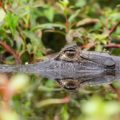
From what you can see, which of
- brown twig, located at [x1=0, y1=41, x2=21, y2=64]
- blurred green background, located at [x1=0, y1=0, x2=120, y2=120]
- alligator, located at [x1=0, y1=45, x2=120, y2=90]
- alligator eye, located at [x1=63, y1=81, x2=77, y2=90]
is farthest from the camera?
brown twig, located at [x1=0, y1=41, x2=21, y2=64]

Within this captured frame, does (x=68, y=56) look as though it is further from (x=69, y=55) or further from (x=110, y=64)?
(x=110, y=64)

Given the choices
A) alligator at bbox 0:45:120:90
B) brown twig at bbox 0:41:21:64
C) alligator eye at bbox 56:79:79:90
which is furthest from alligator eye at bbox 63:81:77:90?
brown twig at bbox 0:41:21:64

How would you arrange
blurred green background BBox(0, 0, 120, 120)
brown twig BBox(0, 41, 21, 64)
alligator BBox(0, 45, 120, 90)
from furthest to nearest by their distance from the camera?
brown twig BBox(0, 41, 21, 64) < alligator BBox(0, 45, 120, 90) < blurred green background BBox(0, 0, 120, 120)

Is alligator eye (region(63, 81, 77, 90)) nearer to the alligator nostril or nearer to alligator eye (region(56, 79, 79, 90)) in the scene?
alligator eye (region(56, 79, 79, 90))

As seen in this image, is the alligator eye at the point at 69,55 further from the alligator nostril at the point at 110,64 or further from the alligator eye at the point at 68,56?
the alligator nostril at the point at 110,64

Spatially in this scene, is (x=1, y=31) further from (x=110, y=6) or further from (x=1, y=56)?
(x=110, y=6)

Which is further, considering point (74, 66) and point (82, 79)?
point (74, 66)

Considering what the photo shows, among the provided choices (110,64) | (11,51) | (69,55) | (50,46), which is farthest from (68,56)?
(50,46)

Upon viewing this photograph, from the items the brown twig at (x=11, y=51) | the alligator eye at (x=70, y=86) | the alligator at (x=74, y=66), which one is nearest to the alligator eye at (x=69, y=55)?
the alligator at (x=74, y=66)
